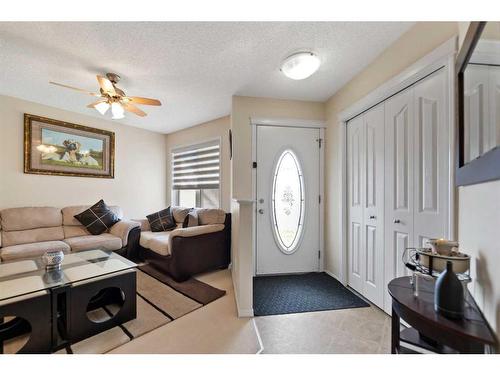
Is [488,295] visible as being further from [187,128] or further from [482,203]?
[187,128]

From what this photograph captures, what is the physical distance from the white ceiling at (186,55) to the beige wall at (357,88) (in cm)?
9

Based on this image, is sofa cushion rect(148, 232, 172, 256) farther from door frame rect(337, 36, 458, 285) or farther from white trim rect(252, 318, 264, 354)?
door frame rect(337, 36, 458, 285)

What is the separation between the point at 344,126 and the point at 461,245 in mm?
1655

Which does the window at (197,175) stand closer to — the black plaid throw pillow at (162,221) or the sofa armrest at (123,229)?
the black plaid throw pillow at (162,221)

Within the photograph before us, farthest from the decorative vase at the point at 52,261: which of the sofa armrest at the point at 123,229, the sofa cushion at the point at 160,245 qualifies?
the sofa armrest at the point at 123,229

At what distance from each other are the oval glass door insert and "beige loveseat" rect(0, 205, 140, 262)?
219cm

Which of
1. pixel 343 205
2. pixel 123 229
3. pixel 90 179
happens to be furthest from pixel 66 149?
pixel 343 205

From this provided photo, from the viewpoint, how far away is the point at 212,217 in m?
3.01

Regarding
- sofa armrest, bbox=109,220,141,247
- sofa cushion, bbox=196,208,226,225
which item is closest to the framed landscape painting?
sofa armrest, bbox=109,220,141,247

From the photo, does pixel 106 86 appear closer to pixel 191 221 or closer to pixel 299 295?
pixel 191 221

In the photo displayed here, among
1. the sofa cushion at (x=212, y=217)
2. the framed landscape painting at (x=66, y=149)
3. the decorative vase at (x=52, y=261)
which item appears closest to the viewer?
the decorative vase at (x=52, y=261)

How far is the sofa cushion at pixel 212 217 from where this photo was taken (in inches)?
117

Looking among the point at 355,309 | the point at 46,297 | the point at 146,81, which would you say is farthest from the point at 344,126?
the point at 46,297

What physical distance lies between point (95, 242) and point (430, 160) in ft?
12.1
